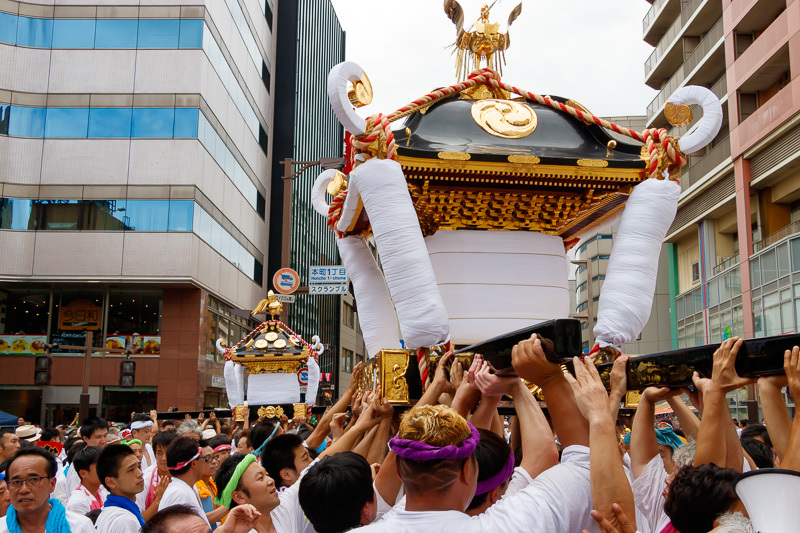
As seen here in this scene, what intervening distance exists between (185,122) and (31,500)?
1042 inches

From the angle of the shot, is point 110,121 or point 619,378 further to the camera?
point 110,121

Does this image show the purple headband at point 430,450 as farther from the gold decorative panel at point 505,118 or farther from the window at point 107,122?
the window at point 107,122

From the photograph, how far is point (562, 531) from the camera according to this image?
7.41 ft

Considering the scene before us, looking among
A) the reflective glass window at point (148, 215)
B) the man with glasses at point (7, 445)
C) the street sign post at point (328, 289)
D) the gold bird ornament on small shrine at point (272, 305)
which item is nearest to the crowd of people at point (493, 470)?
the man with glasses at point (7, 445)

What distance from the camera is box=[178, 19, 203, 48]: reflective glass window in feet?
94.5

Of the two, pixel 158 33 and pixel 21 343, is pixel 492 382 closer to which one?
pixel 21 343

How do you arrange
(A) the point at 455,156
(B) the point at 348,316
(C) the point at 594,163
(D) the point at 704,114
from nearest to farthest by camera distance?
(A) the point at 455,156
(C) the point at 594,163
(D) the point at 704,114
(B) the point at 348,316

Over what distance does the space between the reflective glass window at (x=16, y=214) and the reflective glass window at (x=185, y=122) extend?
5870 mm

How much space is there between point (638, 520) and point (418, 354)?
5.96 feet

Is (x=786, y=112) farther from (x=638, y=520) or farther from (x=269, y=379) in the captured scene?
(x=638, y=520)

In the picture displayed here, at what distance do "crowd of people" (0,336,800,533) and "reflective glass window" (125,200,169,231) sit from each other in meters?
24.6

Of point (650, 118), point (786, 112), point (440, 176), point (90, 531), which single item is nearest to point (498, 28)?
point (440, 176)

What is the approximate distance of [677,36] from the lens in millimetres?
29078

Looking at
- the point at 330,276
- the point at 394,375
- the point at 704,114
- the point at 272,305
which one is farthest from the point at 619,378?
the point at 330,276
